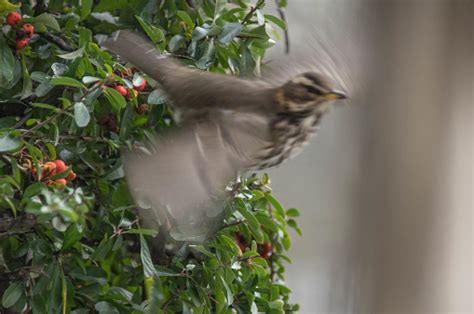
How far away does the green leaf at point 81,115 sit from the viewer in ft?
3.39

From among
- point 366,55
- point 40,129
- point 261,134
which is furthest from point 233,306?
point 366,55

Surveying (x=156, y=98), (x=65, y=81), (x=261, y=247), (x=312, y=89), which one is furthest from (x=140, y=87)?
(x=261, y=247)

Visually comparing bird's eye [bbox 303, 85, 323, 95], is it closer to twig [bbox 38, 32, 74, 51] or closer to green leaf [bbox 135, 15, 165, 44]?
green leaf [bbox 135, 15, 165, 44]

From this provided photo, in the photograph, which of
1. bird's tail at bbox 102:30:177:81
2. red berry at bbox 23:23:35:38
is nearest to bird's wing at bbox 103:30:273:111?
bird's tail at bbox 102:30:177:81

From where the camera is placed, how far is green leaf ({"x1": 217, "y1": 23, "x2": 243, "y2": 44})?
46.5 inches

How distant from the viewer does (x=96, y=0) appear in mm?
1323

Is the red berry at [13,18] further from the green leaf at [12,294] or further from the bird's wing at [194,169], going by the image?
the green leaf at [12,294]

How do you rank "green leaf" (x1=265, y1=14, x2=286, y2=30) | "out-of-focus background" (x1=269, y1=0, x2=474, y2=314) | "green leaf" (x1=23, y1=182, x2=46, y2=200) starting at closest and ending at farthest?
"green leaf" (x1=23, y1=182, x2=46, y2=200) < "green leaf" (x1=265, y1=14, x2=286, y2=30) < "out-of-focus background" (x1=269, y1=0, x2=474, y2=314)

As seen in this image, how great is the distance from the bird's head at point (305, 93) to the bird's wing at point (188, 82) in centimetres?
2

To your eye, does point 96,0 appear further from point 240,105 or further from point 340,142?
point 340,142

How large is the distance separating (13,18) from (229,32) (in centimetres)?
30

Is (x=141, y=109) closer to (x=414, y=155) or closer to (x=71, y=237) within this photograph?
(x=71, y=237)

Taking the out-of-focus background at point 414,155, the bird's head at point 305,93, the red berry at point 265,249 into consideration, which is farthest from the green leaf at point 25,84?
the out-of-focus background at point 414,155

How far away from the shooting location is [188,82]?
1.15 meters
